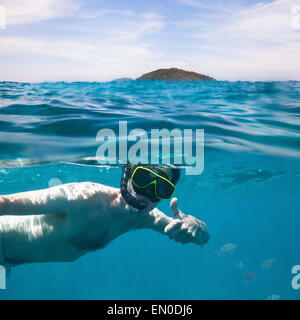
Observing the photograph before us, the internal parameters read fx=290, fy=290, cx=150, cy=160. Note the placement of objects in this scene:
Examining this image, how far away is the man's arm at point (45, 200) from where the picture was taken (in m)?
4.28

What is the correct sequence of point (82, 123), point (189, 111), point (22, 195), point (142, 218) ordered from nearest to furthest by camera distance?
point (22, 195), point (142, 218), point (82, 123), point (189, 111)

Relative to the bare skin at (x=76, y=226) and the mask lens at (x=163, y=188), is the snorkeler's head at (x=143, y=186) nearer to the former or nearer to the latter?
the mask lens at (x=163, y=188)

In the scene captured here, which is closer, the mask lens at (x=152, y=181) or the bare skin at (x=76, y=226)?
the mask lens at (x=152, y=181)

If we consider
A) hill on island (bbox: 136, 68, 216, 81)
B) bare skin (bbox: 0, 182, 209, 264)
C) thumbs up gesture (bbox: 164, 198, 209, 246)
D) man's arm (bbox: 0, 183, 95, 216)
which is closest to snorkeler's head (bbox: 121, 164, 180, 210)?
bare skin (bbox: 0, 182, 209, 264)

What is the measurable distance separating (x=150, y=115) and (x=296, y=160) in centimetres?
881

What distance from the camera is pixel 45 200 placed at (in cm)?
482

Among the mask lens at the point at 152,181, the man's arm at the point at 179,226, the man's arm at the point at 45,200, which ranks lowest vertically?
the man's arm at the point at 179,226

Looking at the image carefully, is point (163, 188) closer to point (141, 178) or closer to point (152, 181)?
point (152, 181)

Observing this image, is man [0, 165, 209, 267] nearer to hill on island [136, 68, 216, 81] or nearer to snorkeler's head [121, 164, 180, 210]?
snorkeler's head [121, 164, 180, 210]

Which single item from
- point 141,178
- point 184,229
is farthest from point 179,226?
point 141,178

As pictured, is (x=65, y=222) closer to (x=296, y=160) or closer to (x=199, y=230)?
(x=199, y=230)

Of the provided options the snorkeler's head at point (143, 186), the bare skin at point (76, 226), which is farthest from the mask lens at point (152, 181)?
the bare skin at point (76, 226)

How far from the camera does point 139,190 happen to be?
5.13 metres
